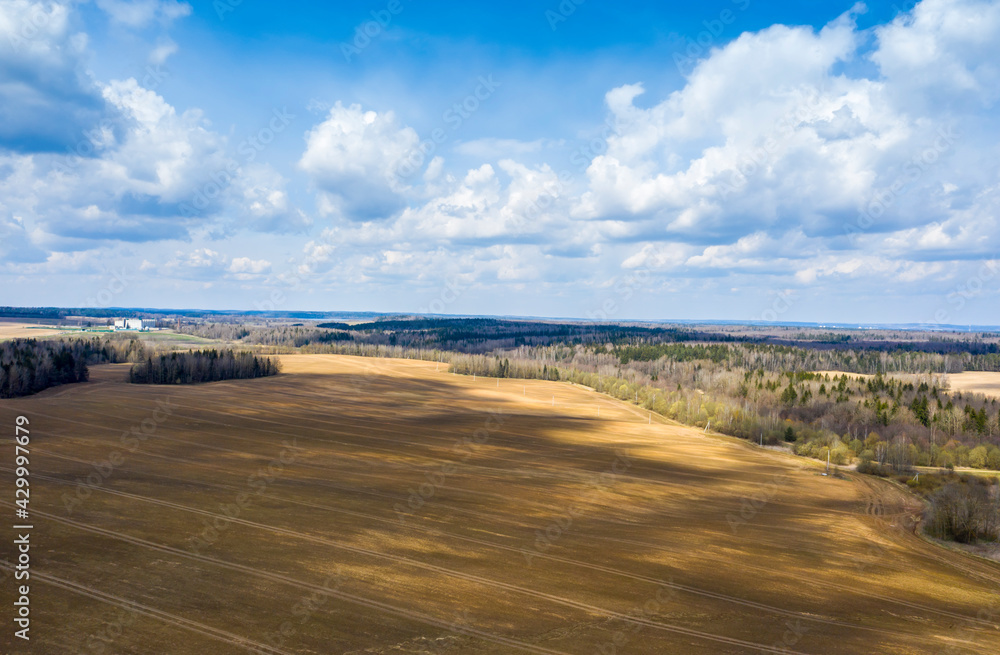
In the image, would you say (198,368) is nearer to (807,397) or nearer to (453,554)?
(453,554)

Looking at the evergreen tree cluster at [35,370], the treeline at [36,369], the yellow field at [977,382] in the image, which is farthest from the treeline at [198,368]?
the yellow field at [977,382]

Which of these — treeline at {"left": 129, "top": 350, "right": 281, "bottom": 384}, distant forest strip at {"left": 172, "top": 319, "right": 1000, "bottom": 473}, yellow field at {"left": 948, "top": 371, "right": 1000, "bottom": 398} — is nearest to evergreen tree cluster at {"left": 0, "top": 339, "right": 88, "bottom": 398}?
treeline at {"left": 129, "top": 350, "right": 281, "bottom": 384}

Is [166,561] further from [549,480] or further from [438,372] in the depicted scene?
[438,372]

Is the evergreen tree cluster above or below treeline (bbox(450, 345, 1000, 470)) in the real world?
above

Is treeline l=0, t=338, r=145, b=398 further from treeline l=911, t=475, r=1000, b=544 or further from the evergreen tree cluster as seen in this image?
treeline l=911, t=475, r=1000, b=544

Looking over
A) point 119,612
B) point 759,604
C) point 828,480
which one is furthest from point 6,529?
point 828,480

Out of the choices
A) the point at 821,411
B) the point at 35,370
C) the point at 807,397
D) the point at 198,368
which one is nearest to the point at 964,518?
the point at 821,411
